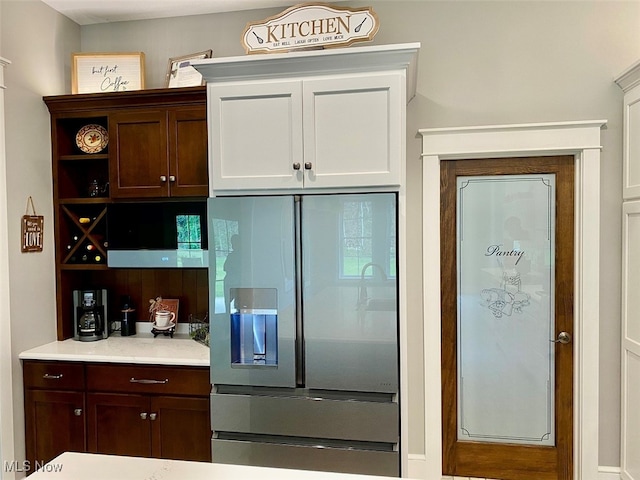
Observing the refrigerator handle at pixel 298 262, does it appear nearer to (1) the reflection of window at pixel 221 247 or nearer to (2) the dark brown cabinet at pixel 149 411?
(1) the reflection of window at pixel 221 247

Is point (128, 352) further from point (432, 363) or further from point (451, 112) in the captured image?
point (451, 112)

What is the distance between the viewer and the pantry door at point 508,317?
272 centimetres

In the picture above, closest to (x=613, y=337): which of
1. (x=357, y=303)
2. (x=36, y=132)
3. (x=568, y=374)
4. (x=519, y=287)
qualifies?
(x=568, y=374)

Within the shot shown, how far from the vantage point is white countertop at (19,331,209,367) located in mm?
2508

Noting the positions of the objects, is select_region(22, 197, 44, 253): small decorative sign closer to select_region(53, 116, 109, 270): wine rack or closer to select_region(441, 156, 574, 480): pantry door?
select_region(53, 116, 109, 270): wine rack

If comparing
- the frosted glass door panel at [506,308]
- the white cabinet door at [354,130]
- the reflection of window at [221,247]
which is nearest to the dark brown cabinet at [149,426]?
the reflection of window at [221,247]

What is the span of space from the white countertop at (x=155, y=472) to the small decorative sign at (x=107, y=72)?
2.42 m

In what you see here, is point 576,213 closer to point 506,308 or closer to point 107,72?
point 506,308

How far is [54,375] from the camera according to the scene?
8.54 ft

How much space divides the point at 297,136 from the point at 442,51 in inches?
46.5

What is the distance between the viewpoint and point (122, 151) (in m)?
2.81

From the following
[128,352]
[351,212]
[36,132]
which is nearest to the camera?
[351,212]

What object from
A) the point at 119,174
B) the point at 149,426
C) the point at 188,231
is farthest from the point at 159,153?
the point at 149,426

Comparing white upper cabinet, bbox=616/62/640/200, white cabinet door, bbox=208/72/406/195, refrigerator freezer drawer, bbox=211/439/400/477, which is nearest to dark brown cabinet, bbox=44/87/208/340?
white cabinet door, bbox=208/72/406/195
